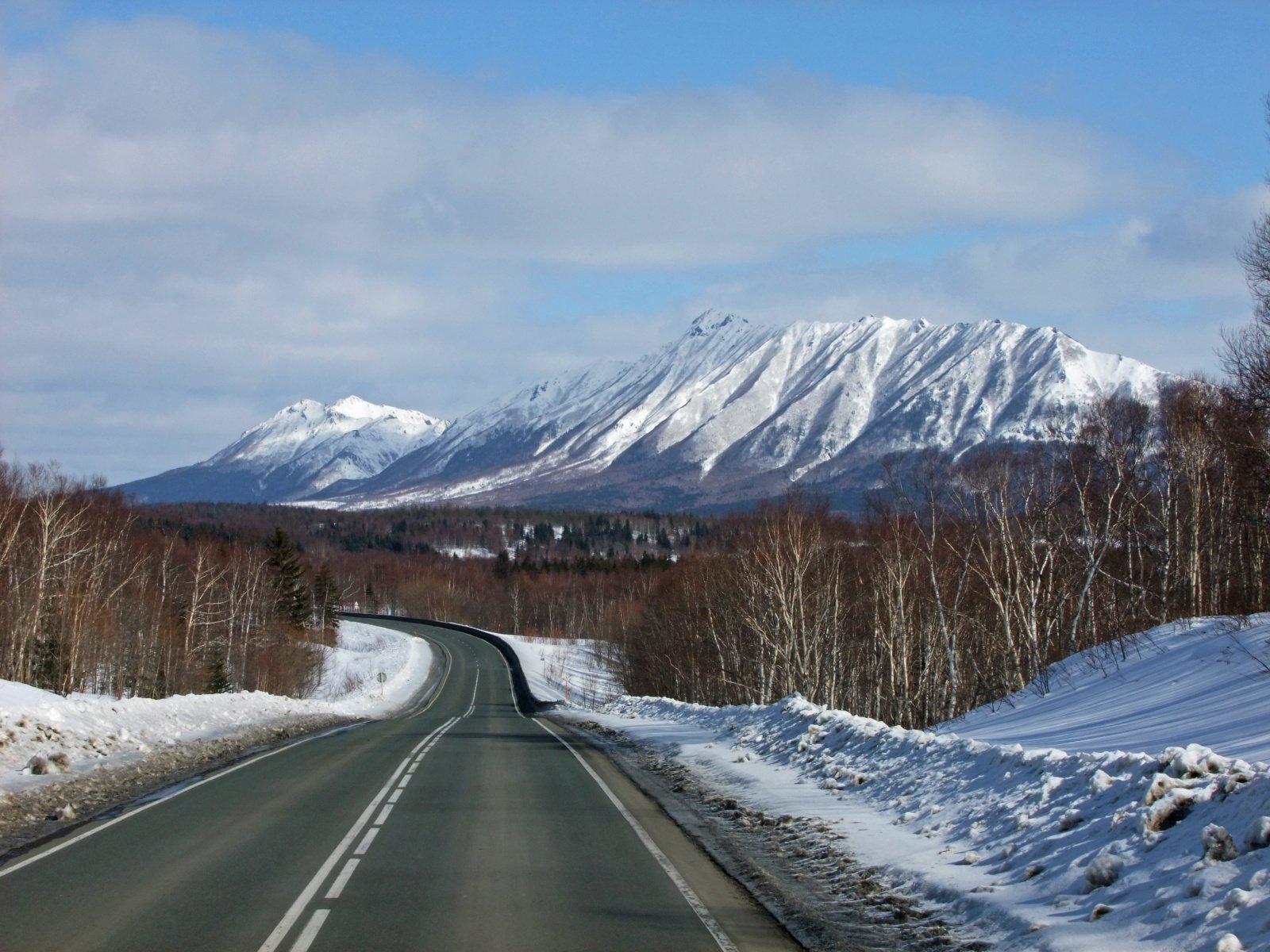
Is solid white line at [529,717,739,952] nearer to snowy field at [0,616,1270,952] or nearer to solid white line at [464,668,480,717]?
snowy field at [0,616,1270,952]

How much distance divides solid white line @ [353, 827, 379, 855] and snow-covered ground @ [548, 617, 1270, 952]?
518cm

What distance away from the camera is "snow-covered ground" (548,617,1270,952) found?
25.7 ft

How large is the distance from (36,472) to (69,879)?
54576 mm

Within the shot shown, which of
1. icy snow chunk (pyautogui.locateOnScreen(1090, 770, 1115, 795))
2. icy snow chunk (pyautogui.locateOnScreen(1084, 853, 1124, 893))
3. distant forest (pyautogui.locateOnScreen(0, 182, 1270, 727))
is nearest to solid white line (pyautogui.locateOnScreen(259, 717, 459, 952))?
icy snow chunk (pyautogui.locateOnScreen(1084, 853, 1124, 893))

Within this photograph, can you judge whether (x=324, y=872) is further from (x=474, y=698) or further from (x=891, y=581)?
(x=474, y=698)

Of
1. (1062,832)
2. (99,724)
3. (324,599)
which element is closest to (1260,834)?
(1062,832)

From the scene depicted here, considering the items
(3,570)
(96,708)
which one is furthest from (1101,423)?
(3,570)

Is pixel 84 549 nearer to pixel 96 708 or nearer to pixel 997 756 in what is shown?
pixel 96 708

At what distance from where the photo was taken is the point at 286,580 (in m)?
92.1

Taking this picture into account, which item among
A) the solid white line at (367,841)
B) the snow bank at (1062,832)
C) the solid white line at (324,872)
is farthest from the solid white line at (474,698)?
the solid white line at (367,841)

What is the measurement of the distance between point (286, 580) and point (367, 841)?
84092mm

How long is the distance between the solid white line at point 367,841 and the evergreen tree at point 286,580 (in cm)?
7919

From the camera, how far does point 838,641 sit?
5609 centimetres

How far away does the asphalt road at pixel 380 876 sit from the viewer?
27.3ft
